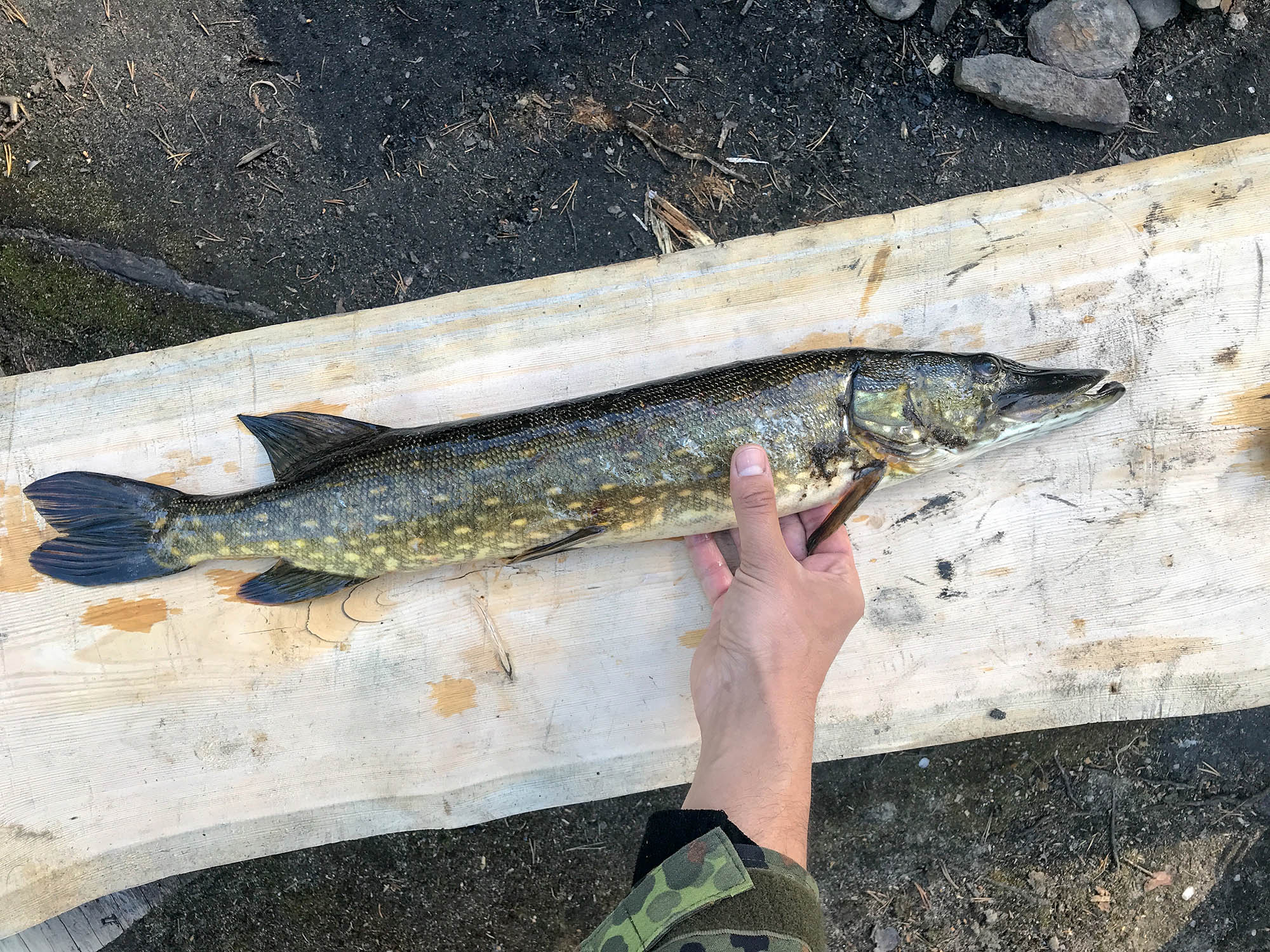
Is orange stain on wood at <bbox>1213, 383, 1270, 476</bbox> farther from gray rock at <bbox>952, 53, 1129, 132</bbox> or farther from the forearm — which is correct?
the forearm

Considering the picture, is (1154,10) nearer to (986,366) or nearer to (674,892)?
(986,366)

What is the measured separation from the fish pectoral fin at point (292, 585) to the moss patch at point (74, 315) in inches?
61.1

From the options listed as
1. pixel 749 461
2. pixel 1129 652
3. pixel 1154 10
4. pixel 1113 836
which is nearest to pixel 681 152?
pixel 749 461

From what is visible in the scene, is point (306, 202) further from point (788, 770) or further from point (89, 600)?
point (788, 770)

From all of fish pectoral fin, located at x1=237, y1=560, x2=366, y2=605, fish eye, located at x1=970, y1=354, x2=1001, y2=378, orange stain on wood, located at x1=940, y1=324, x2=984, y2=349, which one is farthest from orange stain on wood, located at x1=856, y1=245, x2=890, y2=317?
fish pectoral fin, located at x1=237, y1=560, x2=366, y2=605

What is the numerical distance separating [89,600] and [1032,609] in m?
3.84

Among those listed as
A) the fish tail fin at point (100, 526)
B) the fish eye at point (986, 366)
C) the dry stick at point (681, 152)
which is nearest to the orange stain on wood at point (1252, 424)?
the fish eye at point (986, 366)

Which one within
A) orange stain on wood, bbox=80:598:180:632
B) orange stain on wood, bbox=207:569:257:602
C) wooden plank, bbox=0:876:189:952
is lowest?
wooden plank, bbox=0:876:189:952

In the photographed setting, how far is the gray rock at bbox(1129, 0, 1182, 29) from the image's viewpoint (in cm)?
349

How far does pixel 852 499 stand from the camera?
2553mm

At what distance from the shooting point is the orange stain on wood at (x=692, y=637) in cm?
273

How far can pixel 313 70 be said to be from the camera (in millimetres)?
3496

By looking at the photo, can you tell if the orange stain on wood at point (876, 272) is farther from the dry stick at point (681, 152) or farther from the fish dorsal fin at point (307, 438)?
the fish dorsal fin at point (307, 438)

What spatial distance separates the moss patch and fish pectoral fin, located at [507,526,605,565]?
2204 millimetres
